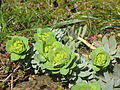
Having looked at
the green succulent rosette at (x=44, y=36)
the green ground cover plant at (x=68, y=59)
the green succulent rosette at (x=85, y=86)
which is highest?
the green succulent rosette at (x=44, y=36)

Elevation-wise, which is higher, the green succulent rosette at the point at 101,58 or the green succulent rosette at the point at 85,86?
the green succulent rosette at the point at 101,58

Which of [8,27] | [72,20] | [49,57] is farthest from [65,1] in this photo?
[49,57]

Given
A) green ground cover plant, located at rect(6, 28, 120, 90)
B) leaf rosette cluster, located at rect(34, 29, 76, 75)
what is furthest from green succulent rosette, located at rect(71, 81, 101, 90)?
leaf rosette cluster, located at rect(34, 29, 76, 75)

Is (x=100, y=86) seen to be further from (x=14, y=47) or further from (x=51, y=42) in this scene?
(x=14, y=47)

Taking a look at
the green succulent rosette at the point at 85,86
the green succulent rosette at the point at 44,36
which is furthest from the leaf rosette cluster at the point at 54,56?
the green succulent rosette at the point at 85,86

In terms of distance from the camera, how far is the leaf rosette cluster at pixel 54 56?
134cm

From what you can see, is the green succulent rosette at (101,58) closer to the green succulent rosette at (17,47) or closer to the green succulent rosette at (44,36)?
the green succulent rosette at (44,36)

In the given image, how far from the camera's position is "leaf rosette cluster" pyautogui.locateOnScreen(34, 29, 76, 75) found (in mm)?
1345

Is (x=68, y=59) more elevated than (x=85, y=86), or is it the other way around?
(x=68, y=59)

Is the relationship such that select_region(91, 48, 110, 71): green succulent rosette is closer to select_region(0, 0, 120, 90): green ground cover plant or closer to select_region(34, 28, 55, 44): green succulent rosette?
select_region(0, 0, 120, 90): green ground cover plant

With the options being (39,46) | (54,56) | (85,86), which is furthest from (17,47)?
(85,86)

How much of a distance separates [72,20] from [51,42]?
1.99ft

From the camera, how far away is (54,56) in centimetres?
135

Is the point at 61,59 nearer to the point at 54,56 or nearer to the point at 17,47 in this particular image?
the point at 54,56
